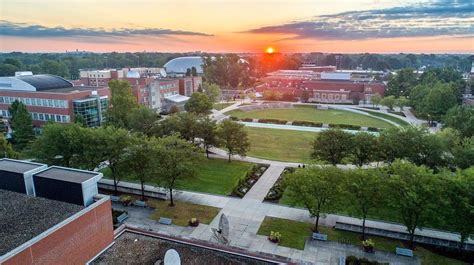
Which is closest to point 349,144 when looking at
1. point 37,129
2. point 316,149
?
point 316,149

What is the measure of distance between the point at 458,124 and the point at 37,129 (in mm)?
68685

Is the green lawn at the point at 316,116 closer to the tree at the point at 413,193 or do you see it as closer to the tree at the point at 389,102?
the tree at the point at 389,102

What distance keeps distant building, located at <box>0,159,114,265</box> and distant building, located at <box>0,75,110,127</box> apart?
3409 cm

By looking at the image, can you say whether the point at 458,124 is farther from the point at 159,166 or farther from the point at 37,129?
the point at 37,129

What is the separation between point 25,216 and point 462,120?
55.8 meters

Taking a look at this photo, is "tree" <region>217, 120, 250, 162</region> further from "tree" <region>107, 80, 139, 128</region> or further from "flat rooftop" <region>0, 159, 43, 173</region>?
"flat rooftop" <region>0, 159, 43, 173</region>

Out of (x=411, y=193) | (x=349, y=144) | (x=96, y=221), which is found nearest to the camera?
(x=96, y=221)

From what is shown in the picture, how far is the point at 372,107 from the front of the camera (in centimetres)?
8456

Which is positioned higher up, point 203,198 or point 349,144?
point 349,144

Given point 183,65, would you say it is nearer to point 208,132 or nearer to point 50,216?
point 208,132

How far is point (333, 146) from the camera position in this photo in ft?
120

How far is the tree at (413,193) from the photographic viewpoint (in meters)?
21.8

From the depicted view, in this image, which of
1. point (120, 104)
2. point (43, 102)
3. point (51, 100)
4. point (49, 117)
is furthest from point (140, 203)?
point (43, 102)

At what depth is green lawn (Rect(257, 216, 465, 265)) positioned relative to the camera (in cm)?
2292
